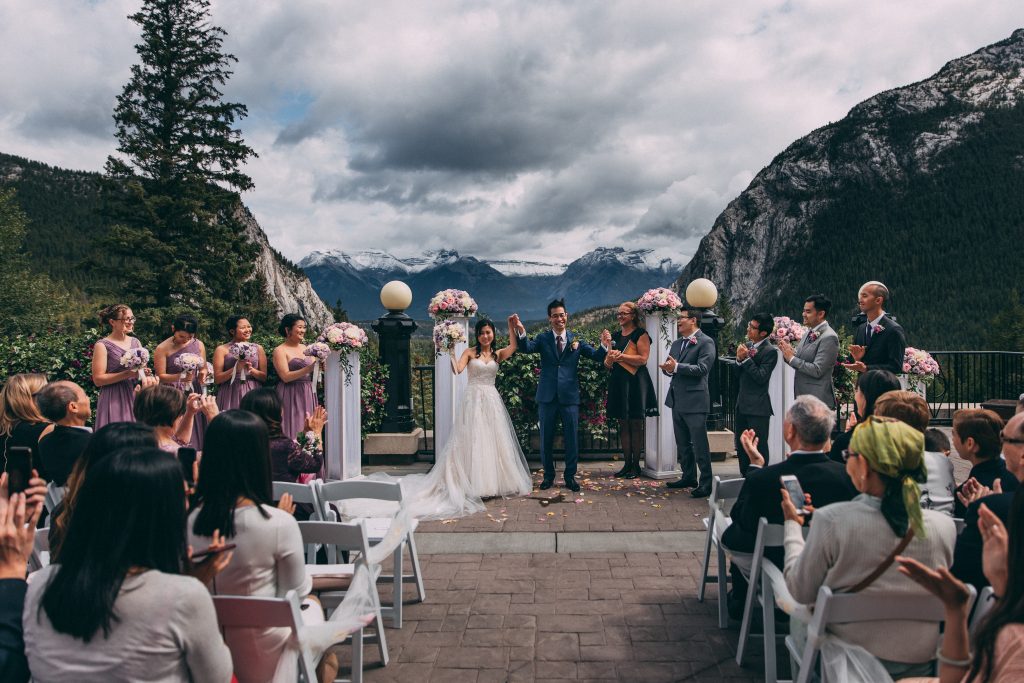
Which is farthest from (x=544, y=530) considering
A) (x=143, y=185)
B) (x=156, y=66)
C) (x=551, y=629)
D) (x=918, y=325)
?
(x=918, y=325)

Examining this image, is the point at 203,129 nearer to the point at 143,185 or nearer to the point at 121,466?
the point at 143,185

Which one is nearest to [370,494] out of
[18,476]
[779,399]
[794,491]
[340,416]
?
[18,476]

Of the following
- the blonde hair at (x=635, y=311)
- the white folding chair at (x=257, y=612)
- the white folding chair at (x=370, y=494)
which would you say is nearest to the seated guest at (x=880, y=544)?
the white folding chair at (x=257, y=612)

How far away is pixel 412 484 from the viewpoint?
24.9ft

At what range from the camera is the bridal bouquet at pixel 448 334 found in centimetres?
803

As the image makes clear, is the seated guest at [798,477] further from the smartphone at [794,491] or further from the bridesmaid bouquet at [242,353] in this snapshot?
the bridesmaid bouquet at [242,353]

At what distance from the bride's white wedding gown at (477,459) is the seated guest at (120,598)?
5306mm

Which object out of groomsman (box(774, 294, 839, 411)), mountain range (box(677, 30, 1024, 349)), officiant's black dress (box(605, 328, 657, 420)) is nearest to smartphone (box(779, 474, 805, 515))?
groomsman (box(774, 294, 839, 411))

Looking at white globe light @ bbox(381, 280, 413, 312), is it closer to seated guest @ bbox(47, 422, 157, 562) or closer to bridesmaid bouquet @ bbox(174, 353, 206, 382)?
bridesmaid bouquet @ bbox(174, 353, 206, 382)

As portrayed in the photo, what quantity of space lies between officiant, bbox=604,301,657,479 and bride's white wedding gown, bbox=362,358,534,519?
135 centimetres

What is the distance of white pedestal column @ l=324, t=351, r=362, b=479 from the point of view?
820 cm

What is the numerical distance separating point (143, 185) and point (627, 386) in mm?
37038

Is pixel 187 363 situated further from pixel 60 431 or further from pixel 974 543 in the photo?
pixel 974 543

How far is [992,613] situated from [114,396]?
7211mm
